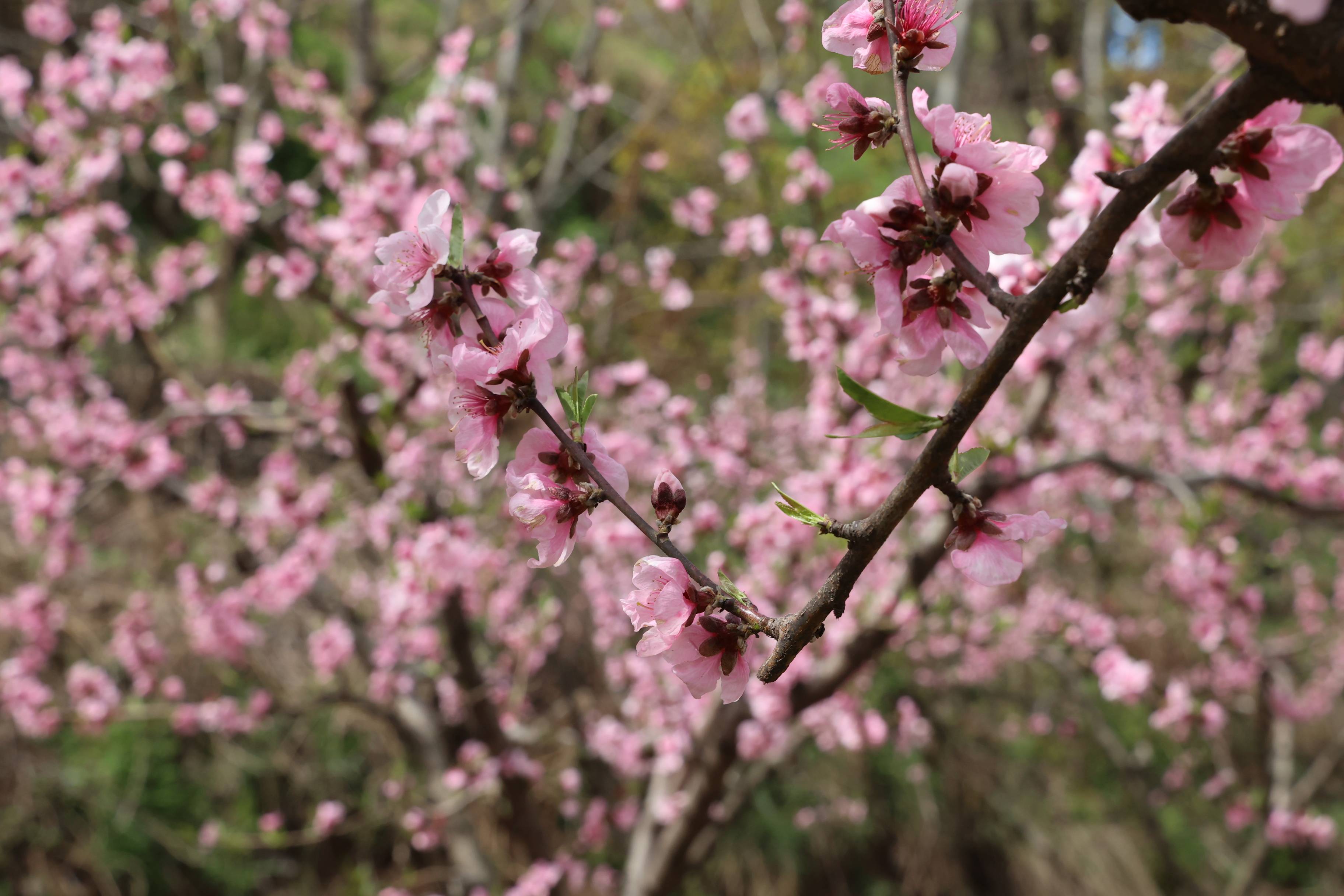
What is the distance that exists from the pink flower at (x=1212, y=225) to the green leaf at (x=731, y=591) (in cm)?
55

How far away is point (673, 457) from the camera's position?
3.40m

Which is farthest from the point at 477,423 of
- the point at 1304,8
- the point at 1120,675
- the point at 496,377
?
the point at 1120,675

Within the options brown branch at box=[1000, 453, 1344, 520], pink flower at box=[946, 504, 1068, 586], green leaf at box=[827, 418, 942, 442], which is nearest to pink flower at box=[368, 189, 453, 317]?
green leaf at box=[827, 418, 942, 442]

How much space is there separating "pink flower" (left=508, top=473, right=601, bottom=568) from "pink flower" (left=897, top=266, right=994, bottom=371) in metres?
0.38

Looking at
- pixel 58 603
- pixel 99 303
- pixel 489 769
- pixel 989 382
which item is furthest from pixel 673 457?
pixel 58 603

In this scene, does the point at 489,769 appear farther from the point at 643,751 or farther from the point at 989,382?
the point at 989,382

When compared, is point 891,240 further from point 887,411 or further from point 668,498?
point 668,498

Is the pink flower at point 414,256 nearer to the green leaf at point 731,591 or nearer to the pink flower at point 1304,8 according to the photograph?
the green leaf at point 731,591

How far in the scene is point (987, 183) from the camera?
784 mm

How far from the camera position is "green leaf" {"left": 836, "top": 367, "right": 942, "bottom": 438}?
67cm

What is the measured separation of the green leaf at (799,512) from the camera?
0.78 m

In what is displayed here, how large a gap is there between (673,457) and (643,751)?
1744 millimetres

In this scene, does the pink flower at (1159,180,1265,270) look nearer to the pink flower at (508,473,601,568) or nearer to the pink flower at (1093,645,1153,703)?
the pink flower at (508,473,601,568)

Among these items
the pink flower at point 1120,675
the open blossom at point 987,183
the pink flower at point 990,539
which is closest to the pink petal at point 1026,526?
the pink flower at point 990,539
